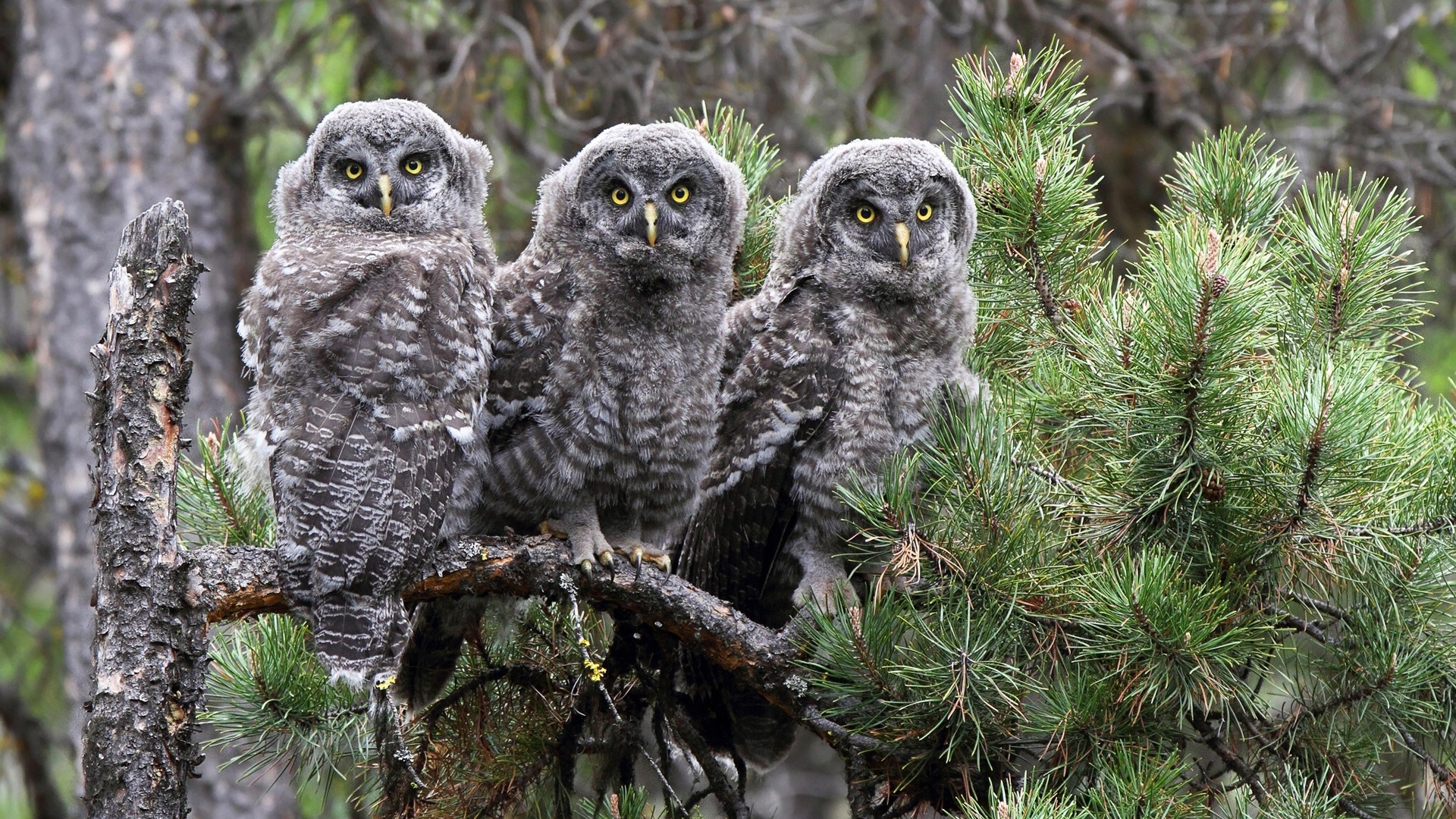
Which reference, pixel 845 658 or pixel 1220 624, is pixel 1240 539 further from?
pixel 845 658

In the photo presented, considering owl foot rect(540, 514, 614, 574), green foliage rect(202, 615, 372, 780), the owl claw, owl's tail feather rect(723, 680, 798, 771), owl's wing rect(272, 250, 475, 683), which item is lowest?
owl's tail feather rect(723, 680, 798, 771)

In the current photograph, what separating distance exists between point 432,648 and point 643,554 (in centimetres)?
54

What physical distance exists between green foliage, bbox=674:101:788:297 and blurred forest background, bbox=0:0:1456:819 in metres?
1.31

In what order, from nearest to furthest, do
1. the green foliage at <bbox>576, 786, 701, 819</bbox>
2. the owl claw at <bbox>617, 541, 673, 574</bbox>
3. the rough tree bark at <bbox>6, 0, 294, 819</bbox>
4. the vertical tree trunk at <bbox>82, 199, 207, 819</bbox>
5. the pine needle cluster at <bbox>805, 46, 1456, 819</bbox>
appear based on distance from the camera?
the vertical tree trunk at <bbox>82, 199, 207, 819</bbox> < the pine needle cluster at <bbox>805, 46, 1456, 819</bbox> < the green foliage at <bbox>576, 786, 701, 819</bbox> < the owl claw at <bbox>617, 541, 673, 574</bbox> < the rough tree bark at <bbox>6, 0, 294, 819</bbox>

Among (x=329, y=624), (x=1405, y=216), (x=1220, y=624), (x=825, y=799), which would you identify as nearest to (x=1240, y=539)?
(x=1220, y=624)

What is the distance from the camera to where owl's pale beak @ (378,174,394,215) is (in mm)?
3252

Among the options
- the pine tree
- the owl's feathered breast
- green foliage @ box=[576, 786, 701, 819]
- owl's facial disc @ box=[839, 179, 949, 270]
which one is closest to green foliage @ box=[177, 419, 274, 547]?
the pine tree

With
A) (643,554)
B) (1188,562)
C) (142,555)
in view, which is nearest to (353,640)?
(142,555)

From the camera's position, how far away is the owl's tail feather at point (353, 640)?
8.61 ft

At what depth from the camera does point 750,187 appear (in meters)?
3.72

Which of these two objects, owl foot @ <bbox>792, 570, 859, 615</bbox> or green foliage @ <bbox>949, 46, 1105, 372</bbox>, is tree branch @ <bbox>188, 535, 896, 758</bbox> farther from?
green foliage @ <bbox>949, 46, 1105, 372</bbox>

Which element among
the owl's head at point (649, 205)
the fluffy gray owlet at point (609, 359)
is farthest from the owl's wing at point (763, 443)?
the owl's head at point (649, 205)

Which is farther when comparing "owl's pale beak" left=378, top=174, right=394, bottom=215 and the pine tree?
"owl's pale beak" left=378, top=174, right=394, bottom=215

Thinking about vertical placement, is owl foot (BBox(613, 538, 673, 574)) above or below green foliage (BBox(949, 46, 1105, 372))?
below
